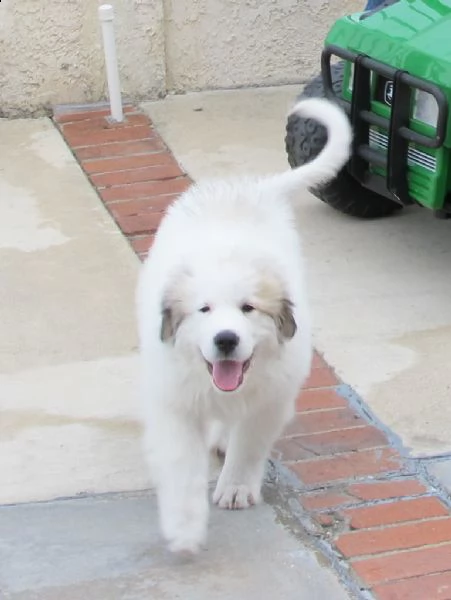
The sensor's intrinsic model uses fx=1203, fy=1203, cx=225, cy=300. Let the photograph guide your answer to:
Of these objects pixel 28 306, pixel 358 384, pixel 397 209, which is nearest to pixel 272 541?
pixel 358 384

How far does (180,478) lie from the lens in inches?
121

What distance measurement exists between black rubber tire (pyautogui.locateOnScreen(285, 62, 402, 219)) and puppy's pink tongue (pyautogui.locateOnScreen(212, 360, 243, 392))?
98.2 inches

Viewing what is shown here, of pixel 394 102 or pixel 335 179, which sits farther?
pixel 335 179

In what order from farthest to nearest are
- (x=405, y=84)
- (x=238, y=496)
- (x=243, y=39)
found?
(x=243, y=39) < (x=405, y=84) < (x=238, y=496)

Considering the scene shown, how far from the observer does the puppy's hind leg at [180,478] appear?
3.04 m

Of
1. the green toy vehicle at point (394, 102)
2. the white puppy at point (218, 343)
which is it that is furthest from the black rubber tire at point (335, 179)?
the white puppy at point (218, 343)

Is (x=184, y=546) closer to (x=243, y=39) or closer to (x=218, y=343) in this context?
(x=218, y=343)

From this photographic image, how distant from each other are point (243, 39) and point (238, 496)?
4.54 metres

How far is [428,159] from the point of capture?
15.2 feet

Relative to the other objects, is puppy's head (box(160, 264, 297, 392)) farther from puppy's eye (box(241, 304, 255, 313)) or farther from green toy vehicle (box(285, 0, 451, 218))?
green toy vehicle (box(285, 0, 451, 218))

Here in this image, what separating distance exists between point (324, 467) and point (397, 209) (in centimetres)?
237

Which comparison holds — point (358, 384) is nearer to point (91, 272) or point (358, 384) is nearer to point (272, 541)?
point (272, 541)

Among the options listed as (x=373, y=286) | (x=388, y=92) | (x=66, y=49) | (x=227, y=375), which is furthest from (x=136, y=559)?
(x=66, y=49)

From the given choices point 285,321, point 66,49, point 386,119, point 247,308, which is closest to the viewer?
point 247,308
